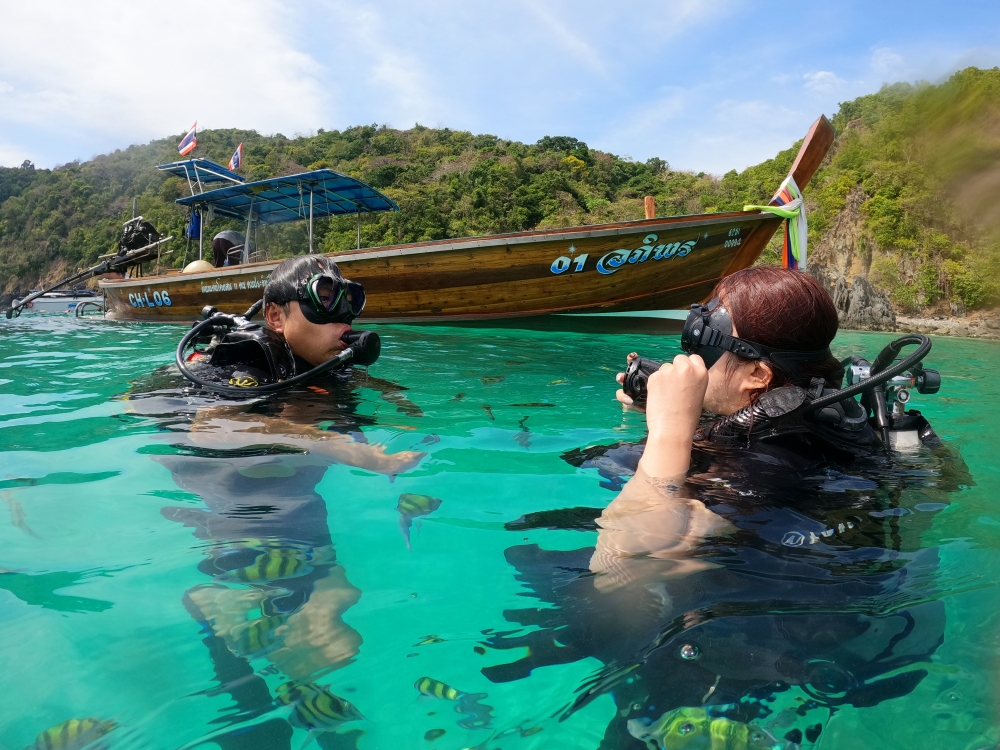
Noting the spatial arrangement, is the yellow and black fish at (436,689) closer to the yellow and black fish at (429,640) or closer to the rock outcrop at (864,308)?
the yellow and black fish at (429,640)

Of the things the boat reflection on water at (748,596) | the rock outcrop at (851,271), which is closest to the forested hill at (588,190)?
the rock outcrop at (851,271)

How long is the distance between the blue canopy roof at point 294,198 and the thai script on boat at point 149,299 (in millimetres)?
2016

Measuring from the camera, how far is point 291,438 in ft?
8.79

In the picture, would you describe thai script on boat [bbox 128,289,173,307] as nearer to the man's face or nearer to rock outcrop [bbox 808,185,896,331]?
the man's face

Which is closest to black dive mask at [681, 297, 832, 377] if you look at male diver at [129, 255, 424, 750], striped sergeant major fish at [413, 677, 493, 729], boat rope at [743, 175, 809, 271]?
striped sergeant major fish at [413, 677, 493, 729]

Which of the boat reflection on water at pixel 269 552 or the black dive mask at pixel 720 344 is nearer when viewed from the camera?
the boat reflection on water at pixel 269 552

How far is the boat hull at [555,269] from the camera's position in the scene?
8711 millimetres

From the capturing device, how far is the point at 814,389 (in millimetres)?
1722

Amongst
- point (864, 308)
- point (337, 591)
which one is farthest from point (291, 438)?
point (864, 308)

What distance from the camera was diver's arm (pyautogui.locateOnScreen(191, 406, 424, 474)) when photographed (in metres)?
2.50

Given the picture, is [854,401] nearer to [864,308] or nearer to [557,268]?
[557,268]

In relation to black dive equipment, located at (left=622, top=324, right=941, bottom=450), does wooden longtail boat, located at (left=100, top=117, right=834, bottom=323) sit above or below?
above

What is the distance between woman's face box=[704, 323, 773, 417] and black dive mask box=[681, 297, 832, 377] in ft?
0.09

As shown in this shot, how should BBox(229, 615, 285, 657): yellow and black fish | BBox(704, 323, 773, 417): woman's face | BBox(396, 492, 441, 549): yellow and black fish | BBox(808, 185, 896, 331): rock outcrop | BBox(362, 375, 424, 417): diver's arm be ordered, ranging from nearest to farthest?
BBox(229, 615, 285, 657): yellow and black fish, BBox(704, 323, 773, 417): woman's face, BBox(396, 492, 441, 549): yellow and black fish, BBox(362, 375, 424, 417): diver's arm, BBox(808, 185, 896, 331): rock outcrop
